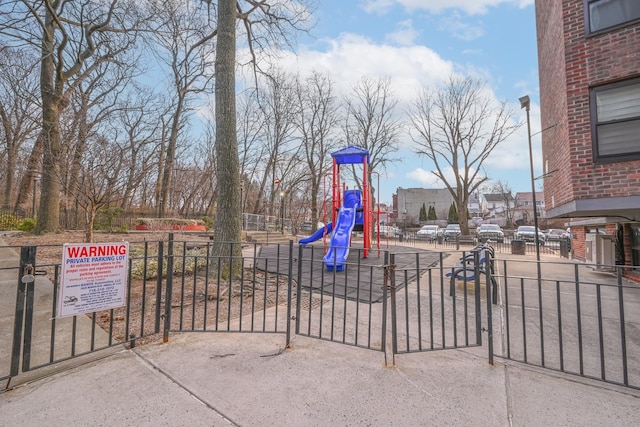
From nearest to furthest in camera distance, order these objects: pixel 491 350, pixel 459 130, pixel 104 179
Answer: pixel 491 350, pixel 104 179, pixel 459 130

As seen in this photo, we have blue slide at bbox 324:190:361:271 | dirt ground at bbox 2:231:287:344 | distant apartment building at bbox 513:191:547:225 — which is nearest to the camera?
dirt ground at bbox 2:231:287:344

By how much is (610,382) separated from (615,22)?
629 cm

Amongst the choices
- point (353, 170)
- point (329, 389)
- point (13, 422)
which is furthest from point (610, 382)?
point (353, 170)

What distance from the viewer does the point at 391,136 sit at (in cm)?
2647

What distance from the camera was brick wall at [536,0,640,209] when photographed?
16.3 ft

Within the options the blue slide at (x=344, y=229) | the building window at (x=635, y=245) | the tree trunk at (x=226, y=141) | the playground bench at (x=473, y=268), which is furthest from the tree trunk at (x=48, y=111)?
the building window at (x=635, y=245)

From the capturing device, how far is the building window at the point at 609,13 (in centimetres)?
505

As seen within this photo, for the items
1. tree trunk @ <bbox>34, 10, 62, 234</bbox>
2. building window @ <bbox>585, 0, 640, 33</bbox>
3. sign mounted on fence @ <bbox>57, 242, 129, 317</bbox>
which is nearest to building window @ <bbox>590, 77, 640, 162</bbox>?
building window @ <bbox>585, 0, 640, 33</bbox>

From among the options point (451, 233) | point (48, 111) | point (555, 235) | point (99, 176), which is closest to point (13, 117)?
point (48, 111)

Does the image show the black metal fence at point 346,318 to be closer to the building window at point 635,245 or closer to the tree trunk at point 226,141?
the tree trunk at point 226,141

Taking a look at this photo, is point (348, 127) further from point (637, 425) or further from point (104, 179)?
point (637, 425)

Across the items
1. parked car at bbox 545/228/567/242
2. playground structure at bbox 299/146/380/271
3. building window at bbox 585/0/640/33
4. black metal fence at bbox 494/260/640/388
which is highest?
building window at bbox 585/0/640/33

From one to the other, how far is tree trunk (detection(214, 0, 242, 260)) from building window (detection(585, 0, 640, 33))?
24.5 feet

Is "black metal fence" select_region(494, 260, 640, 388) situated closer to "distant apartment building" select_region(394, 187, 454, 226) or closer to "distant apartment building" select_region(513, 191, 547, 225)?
"distant apartment building" select_region(513, 191, 547, 225)
